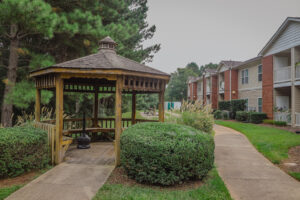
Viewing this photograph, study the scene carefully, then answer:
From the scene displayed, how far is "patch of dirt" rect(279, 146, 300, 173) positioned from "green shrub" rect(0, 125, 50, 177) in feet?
19.9

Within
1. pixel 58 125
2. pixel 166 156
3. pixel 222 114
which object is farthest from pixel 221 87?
pixel 166 156

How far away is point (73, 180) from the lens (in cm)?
421

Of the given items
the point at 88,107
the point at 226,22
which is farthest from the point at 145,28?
the point at 88,107

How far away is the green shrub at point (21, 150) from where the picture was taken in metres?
4.15

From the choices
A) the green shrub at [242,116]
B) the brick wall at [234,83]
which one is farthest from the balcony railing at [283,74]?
the brick wall at [234,83]

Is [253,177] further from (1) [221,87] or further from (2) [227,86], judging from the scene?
(1) [221,87]

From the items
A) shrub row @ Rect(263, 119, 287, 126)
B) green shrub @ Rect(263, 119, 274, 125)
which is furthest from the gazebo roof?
green shrub @ Rect(263, 119, 274, 125)

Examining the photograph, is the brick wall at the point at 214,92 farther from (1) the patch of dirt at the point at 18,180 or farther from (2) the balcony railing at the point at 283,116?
(1) the patch of dirt at the point at 18,180

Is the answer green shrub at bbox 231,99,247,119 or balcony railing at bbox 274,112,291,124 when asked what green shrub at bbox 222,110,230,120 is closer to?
green shrub at bbox 231,99,247,119

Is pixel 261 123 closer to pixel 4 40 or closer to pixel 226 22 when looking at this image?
pixel 226 22

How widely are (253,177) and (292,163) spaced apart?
6.08 ft

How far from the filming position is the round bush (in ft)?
12.7

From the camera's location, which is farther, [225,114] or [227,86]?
[227,86]

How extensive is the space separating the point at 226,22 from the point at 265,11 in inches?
113
